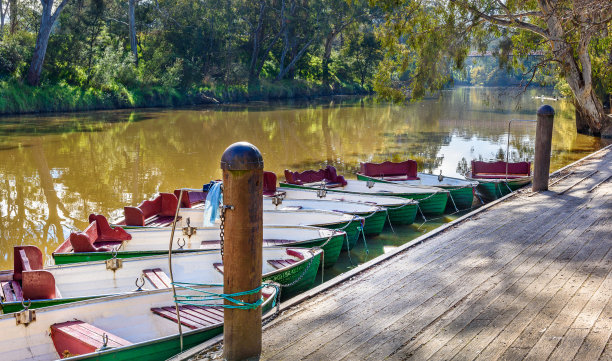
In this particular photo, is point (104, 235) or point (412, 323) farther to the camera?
point (104, 235)

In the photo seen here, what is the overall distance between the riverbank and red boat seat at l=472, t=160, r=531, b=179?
28594mm

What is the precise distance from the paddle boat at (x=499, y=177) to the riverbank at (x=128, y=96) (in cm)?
2869

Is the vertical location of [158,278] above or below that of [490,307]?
below

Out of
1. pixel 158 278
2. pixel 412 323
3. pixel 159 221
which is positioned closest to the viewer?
pixel 412 323

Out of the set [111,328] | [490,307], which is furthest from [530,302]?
[111,328]

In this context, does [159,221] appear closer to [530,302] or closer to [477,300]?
[477,300]

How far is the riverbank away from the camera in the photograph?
35.3 m

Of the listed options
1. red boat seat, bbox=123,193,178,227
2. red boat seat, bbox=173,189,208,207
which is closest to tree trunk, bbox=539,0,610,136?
red boat seat, bbox=173,189,208,207

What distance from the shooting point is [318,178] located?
14008 mm

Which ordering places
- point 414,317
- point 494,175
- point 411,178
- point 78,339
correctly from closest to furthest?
point 414,317, point 78,339, point 411,178, point 494,175

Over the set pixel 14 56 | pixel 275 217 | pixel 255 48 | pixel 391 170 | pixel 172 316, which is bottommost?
pixel 172 316

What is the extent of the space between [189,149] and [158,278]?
16289mm

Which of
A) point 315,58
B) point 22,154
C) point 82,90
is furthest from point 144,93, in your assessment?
point 315,58

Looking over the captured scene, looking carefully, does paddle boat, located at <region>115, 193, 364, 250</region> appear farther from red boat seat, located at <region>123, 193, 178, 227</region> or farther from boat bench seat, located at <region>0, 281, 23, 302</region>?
boat bench seat, located at <region>0, 281, 23, 302</region>
